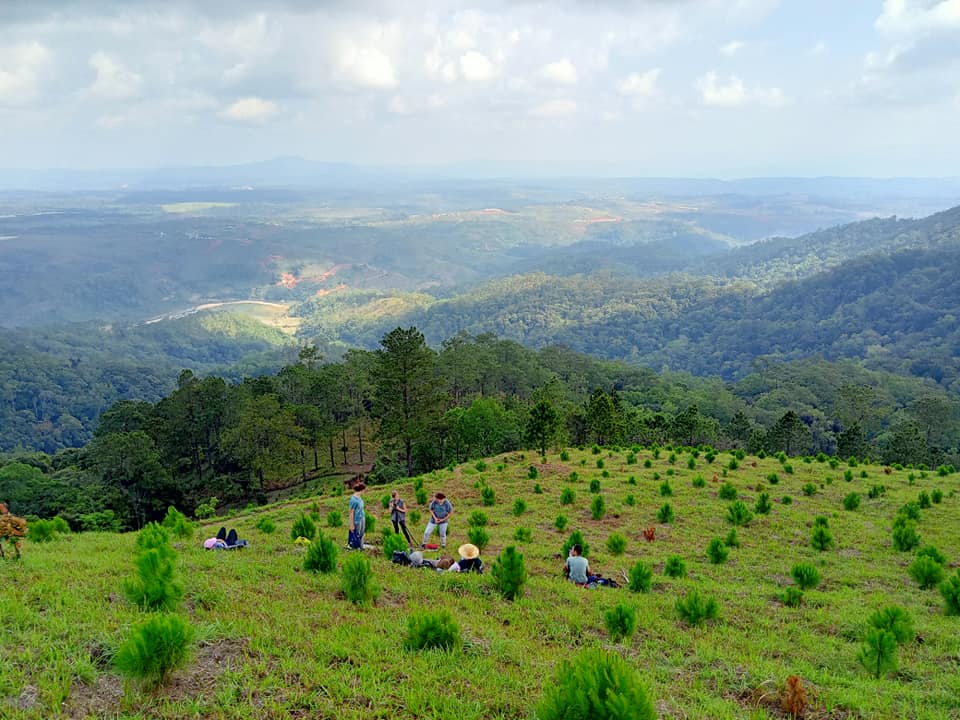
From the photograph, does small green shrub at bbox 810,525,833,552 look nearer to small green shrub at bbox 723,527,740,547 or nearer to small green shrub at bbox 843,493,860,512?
small green shrub at bbox 723,527,740,547

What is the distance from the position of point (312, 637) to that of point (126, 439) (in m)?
32.5

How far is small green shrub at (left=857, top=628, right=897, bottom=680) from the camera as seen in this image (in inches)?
Result: 237

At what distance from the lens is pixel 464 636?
607 cm

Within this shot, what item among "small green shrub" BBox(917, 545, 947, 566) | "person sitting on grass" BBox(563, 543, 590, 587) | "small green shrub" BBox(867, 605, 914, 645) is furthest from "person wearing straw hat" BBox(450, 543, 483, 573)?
"small green shrub" BBox(917, 545, 947, 566)

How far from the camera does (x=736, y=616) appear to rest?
7.95 m

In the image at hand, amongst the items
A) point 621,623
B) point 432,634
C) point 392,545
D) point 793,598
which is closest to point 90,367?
point 392,545

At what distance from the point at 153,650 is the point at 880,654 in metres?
7.18

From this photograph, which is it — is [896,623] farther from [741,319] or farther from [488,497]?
[741,319]

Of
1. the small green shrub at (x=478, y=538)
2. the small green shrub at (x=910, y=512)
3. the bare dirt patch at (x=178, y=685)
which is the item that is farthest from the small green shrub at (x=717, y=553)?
the bare dirt patch at (x=178, y=685)

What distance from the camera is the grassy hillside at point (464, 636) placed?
4605 millimetres

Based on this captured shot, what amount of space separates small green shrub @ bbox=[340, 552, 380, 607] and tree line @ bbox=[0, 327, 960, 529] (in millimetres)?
15683

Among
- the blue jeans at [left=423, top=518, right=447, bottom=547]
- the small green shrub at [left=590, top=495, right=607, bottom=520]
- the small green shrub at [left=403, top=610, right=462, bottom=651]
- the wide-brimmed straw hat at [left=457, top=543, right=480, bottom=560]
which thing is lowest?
the small green shrub at [left=590, top=495, right=607, bottom=520]

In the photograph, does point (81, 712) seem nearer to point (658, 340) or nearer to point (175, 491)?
point (175, 491)

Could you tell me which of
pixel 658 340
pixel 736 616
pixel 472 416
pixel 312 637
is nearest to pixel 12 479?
pixel 472 416
